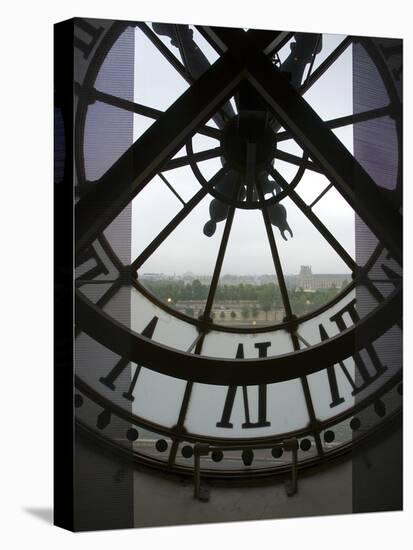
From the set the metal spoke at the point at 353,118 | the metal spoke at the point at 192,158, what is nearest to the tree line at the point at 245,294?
the metal spoke at the point at 192,158

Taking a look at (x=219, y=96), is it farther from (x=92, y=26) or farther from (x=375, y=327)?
(x=375, y=327)

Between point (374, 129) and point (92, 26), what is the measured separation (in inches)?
80.2

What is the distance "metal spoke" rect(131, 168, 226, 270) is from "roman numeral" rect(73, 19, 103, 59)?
112cm

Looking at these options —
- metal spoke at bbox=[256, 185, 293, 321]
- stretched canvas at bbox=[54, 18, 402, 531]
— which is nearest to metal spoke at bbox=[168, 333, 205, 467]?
stretched canvas at bbox=[54, 18, 402, 531]

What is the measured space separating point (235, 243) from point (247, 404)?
1.03 m

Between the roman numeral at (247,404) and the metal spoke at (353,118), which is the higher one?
the metal spoke at (353,118)

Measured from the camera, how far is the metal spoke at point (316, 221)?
27.9 feet

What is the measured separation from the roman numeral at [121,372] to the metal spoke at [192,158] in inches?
37.4

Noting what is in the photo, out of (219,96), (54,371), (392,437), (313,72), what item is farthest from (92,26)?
(392,437)

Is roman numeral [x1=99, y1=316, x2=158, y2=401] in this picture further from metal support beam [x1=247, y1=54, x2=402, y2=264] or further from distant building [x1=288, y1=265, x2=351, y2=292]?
metal support beam [x1=247, y1=54, x2=402, y2=264]

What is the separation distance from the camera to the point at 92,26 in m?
8.01

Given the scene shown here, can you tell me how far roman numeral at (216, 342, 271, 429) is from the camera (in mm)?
8398

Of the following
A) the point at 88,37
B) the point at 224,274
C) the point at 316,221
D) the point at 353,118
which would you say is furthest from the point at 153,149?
the point at 353,118

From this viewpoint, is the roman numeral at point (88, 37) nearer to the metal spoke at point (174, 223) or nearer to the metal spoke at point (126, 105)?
the metal spoke at point (126, 105)
